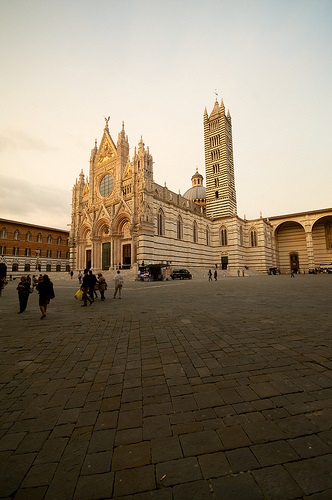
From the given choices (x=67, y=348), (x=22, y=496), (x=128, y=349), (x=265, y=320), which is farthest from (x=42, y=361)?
(x=265, y=320)

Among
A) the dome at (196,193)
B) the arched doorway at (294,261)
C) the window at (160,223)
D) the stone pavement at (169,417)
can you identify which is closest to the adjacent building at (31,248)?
the window at (160,223)

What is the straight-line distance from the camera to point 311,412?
2.23 meters

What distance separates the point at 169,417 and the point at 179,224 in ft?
122

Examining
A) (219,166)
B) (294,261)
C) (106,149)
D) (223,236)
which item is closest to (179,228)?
(223,236)

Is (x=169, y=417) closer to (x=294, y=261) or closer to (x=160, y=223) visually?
(x=160, y=223)

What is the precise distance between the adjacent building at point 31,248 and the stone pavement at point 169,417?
43969 mm

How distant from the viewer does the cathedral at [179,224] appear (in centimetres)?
3247

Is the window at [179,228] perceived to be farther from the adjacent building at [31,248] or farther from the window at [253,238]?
the adjacent building at [31,248]

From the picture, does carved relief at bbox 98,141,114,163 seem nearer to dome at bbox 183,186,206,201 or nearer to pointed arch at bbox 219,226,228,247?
pointed arch at bbox 219,226,228,247

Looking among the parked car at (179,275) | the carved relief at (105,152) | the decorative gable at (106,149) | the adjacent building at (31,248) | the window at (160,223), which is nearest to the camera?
the parked car at (179,275)

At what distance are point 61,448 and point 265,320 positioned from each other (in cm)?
528

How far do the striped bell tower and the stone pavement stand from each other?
43797mm

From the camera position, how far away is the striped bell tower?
45.9 m

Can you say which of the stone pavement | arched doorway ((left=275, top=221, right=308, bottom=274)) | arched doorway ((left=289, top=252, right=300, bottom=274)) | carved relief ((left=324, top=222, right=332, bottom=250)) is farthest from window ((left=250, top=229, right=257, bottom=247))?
the stone pavement
